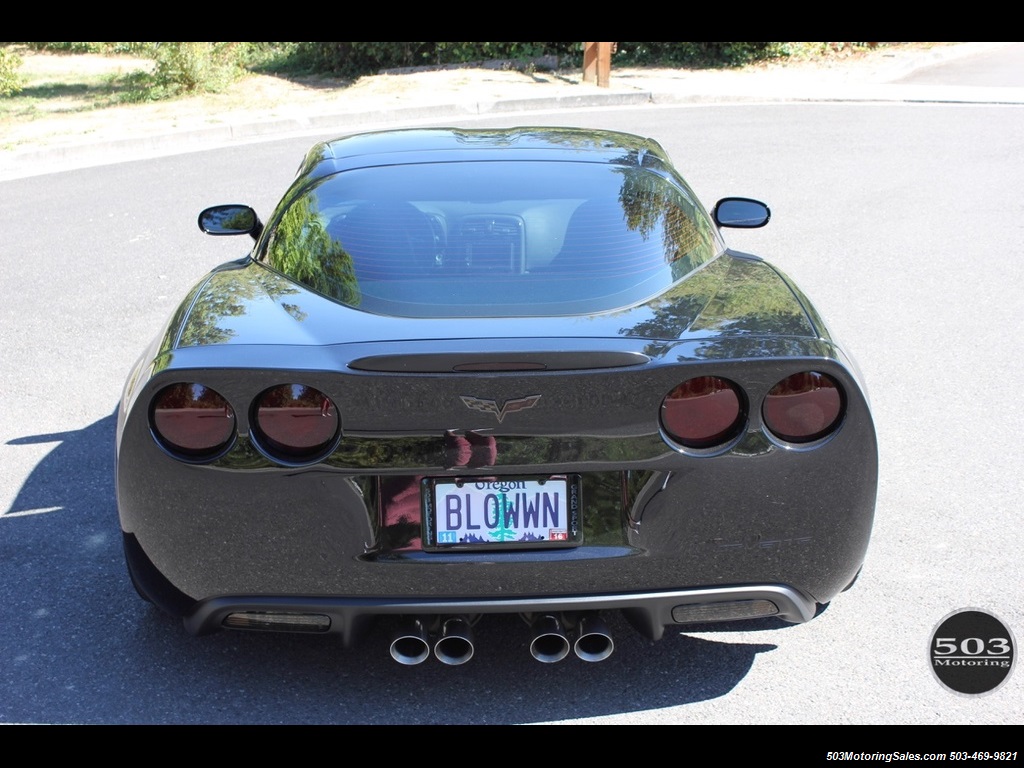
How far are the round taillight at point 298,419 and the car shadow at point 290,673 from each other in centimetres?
77

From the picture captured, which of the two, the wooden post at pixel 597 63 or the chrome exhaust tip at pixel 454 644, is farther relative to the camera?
the wooden post at pixel 597 63

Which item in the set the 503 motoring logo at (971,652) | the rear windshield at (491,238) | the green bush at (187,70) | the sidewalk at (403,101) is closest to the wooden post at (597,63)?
the sidewalk at (403,101)

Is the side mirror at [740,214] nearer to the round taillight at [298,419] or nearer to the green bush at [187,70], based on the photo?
the round taillight at [298,419]

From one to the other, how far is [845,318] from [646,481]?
4.20 metres

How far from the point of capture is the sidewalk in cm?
1275

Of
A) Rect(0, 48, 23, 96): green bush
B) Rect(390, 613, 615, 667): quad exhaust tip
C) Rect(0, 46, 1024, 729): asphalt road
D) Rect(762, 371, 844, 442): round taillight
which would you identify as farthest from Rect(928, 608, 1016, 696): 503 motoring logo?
Rect(0, 48, 23, 96): green bush

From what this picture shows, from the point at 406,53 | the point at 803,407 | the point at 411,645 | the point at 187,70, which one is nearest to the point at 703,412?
the point at 803,407

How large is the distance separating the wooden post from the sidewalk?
0.21 meters

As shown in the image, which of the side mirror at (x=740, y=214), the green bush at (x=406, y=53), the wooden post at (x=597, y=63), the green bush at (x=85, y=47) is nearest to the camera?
the side mirror at (x=740, y=214)

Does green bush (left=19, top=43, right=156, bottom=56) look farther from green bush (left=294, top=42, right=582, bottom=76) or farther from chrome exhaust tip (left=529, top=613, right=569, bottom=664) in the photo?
chrome exhaust tip (left=529, top=613, right=569, bottom=664)

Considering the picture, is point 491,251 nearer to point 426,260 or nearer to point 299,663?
point 426,260

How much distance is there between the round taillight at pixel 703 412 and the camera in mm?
2779
